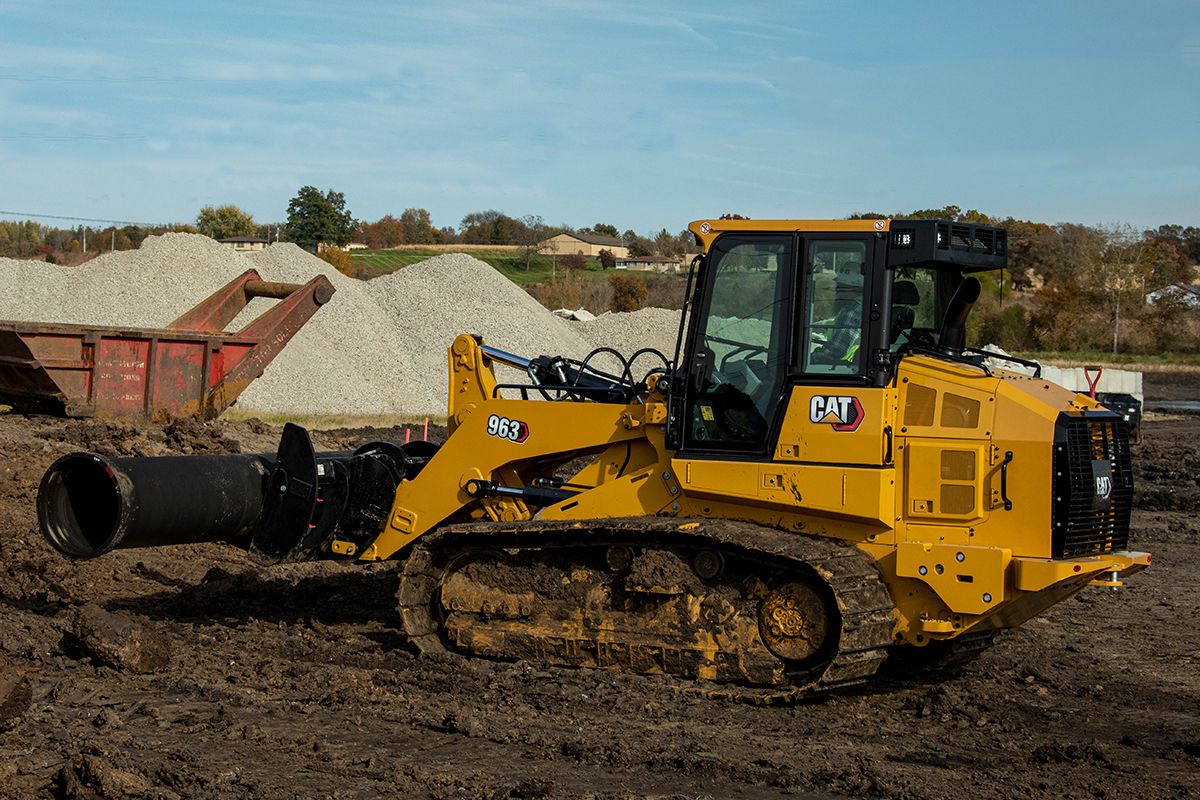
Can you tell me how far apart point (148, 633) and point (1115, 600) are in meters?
8.32

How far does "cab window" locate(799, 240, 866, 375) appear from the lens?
7703mm

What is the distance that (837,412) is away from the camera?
765 centimetres

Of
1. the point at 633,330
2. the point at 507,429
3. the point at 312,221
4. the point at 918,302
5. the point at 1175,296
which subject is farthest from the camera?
the point at 312,221

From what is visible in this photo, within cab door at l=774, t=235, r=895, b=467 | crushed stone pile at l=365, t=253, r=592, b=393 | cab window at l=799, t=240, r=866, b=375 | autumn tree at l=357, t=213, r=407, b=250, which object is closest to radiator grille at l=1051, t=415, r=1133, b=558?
cab door at l=774, t=235, r=895, b=467

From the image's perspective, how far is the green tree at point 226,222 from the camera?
84062mm

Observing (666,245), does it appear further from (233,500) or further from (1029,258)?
(233,500)

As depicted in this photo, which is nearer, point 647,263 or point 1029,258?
point 1029,258

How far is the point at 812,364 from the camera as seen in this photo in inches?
306

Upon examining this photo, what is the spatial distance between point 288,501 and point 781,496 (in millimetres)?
3504

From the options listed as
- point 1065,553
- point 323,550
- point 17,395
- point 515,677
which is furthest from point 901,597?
point 17,395

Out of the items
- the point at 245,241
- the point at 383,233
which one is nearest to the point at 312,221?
the point at 245,241

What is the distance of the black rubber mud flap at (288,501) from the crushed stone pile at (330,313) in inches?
708

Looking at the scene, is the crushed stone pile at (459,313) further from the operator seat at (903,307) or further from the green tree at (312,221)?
the green tree at (312,221)

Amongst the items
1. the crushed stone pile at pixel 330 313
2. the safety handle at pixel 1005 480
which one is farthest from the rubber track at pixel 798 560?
the crushed stone pile at pixel 330 313
